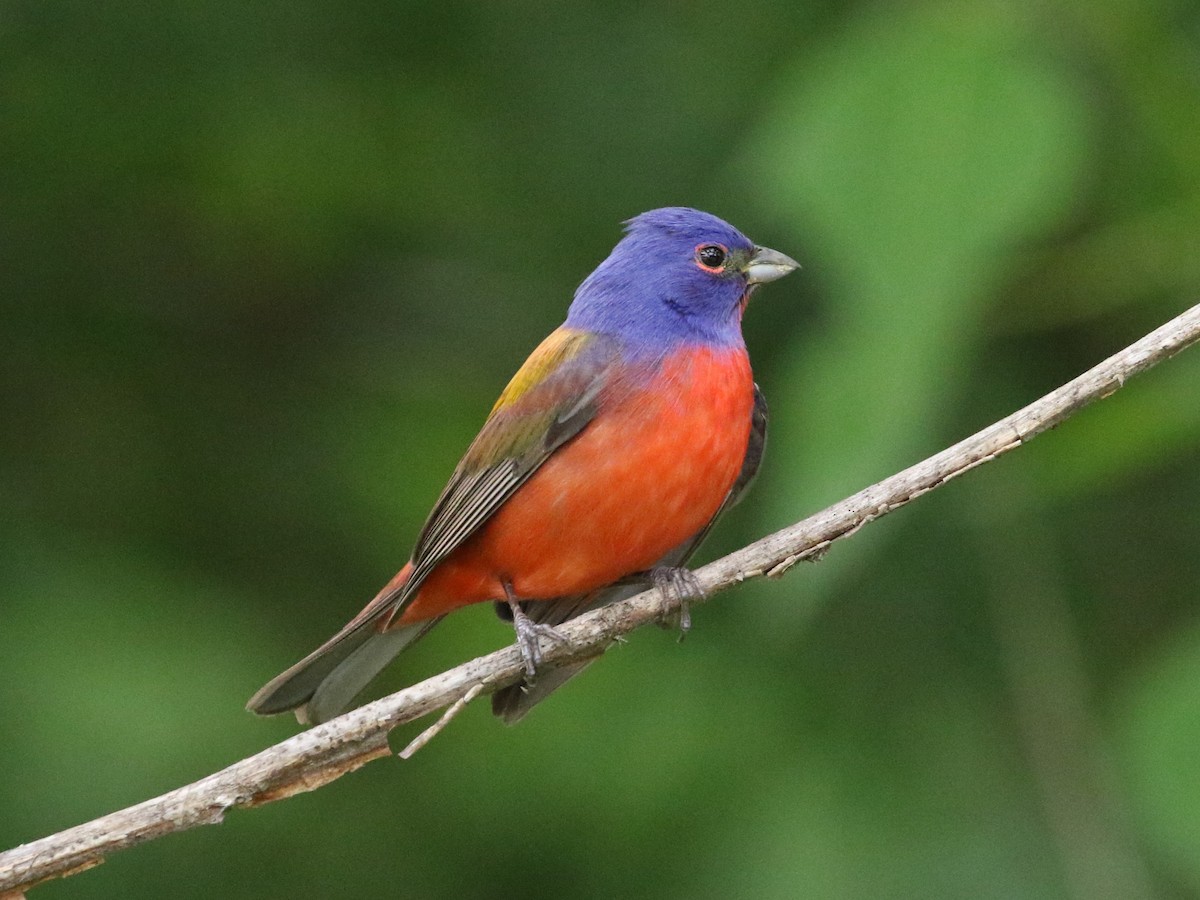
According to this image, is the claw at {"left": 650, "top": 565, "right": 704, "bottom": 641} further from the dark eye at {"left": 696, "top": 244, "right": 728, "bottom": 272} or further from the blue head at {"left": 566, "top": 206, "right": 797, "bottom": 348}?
the dark eye at {"left": 696, "top": 244, "right": 728, "bottom": 272}

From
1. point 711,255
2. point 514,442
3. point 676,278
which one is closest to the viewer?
point 514,442

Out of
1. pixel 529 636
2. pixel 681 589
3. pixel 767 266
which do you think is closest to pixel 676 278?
pixel 767 266

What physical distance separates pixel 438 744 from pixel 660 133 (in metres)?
2.38

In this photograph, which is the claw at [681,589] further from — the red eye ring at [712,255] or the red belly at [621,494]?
the red eye ring at [712,255]

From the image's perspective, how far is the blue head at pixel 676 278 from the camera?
17.4 ft

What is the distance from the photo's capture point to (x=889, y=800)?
4957mm

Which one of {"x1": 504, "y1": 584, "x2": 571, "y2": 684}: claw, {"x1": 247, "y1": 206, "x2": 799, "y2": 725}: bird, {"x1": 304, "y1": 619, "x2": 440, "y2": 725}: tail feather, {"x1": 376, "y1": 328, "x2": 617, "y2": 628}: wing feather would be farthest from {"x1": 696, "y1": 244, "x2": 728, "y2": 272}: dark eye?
{"x1": 304, "y1": 619, "x2": 440, "y2": 725}: tail feather

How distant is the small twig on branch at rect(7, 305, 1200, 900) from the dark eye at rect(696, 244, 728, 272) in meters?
1.58

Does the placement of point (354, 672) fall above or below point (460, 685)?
above

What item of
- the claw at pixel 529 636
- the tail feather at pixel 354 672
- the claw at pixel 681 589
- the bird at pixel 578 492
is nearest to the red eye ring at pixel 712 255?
the bird at pixel 578 492

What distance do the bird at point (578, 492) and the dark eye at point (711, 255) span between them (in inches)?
8.8

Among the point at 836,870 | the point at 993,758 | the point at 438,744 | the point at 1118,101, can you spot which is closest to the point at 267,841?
the point at 438,744

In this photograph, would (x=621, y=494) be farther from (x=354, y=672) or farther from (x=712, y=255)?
(x=712, y=255)

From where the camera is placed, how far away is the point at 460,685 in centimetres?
388
